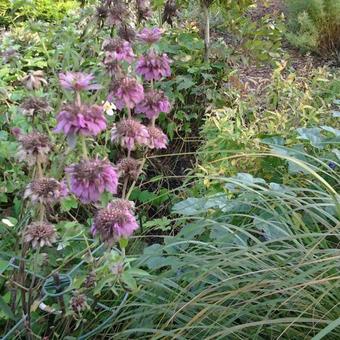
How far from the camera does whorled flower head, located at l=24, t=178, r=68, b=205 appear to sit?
1203mm

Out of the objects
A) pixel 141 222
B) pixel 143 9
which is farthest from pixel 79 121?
pixel 141 222

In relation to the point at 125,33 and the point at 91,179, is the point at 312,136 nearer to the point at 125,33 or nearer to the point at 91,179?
the point at 125,33

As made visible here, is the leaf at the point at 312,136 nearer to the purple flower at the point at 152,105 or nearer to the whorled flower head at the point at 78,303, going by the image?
the purple flower at the point at 152,105

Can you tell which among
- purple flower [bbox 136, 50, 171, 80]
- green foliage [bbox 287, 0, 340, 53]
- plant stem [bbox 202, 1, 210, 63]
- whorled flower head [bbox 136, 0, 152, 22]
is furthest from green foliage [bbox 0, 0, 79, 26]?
purple flower [bbox 136, 50, 171, 80]

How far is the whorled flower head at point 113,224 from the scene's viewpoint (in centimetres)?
121

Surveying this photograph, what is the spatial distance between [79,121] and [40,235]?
31cm

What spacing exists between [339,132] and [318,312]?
0.80 metres

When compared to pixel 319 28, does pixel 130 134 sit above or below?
above

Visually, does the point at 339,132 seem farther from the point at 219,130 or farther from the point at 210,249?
the point at 210,249

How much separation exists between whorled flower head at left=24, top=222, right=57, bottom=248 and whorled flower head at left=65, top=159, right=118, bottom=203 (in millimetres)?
171

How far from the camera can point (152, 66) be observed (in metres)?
1.35

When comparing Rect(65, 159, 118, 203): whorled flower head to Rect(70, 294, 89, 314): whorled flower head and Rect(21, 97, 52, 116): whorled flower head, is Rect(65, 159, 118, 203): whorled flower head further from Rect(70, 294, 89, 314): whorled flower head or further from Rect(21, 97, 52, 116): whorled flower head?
Rect(70, 294, 89, 314): whorled flower head

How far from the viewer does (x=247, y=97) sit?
309 centimetres

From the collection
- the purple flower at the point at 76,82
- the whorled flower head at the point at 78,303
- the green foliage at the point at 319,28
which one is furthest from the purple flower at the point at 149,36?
the green foliage at the point at 319,28
